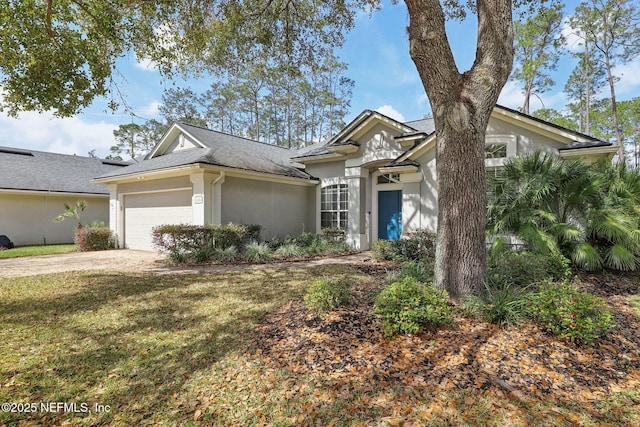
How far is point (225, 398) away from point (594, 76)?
32745 mm

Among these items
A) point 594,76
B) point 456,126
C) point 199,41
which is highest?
point 594,76

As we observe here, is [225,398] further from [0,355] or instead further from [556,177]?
[556,177]

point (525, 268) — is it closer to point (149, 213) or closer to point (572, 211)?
point (572, 211)

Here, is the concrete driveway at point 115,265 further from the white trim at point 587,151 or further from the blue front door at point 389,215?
the white trim at point 587,151

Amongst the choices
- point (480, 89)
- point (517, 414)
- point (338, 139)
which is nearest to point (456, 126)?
point (480, 89)

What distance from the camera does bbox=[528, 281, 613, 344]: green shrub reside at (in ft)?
11.8

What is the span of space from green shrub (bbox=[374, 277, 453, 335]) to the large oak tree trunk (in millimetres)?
836

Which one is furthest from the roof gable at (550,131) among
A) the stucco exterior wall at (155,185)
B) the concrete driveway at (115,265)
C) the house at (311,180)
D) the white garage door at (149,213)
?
the white garage door at (149,213)

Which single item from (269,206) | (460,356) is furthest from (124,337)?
(269,206)

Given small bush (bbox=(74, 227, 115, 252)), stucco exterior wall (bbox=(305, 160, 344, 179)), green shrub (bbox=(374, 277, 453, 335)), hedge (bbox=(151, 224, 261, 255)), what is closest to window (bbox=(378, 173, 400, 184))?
stucco exterior wall (bbox=(305, 160, 344, 179))

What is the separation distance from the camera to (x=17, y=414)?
2688 millimetres

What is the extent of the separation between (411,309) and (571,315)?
1842 mm

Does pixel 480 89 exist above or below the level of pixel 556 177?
above

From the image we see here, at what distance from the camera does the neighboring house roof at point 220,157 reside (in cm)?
1143
